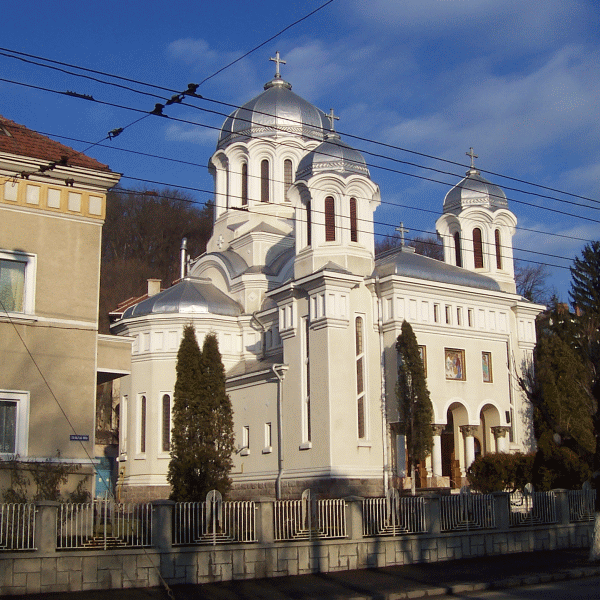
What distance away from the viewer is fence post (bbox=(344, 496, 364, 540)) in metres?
14.4

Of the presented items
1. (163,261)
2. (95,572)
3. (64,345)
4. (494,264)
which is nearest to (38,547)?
(95,572)

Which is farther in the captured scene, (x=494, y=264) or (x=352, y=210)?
(x=494, y=264)

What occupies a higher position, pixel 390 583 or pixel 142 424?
pixel 142 424

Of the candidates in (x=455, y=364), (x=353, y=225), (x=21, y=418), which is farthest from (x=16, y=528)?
(x=353, y=225)

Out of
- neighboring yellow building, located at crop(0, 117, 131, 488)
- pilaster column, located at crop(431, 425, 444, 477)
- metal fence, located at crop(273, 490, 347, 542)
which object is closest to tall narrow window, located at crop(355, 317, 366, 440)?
pilaster column, located at crop(431, 425, 444, 477)

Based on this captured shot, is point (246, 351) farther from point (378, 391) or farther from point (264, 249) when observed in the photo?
point (378, 391)

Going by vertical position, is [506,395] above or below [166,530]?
above

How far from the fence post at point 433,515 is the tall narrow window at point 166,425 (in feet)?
50.4

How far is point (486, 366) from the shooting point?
2761 cm

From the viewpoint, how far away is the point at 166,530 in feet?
41.9

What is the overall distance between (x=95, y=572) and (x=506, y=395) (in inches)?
722

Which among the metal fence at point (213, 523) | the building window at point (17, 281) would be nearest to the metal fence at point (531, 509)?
the metal fence at point (213, 523)

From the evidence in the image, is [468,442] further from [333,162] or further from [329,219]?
[333,162]

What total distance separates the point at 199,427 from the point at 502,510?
747cm
